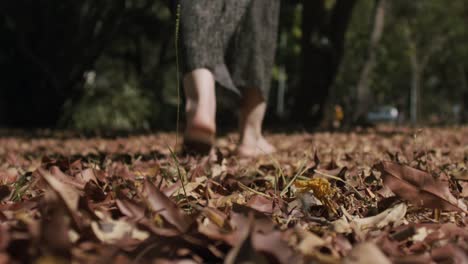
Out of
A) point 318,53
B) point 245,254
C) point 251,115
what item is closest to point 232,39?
point 251,115

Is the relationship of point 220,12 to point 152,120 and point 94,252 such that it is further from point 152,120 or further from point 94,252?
point 152,120

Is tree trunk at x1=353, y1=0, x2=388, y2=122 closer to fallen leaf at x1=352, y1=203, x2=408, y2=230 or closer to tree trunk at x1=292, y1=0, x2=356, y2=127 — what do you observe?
tree trunk at x1=292, y1=0, x2=356, y2=127

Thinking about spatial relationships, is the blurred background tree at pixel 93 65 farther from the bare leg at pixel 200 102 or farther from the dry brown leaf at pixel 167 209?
the dry brown leaf at pixel 167 209

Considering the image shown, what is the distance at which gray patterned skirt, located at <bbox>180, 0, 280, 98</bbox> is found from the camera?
3.57m

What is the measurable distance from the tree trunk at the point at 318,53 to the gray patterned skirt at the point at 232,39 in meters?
9.11

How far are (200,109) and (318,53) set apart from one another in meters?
10.1

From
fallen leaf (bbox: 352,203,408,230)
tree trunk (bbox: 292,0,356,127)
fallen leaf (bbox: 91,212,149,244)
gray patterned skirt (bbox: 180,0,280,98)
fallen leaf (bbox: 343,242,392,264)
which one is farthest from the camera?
tree trunk (bbox: 292,0,356,127)

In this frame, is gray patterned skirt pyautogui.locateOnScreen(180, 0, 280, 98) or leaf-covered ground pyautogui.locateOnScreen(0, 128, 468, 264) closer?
leaf-covered ground pyautogui.locateOnScreen(0, 128, 468, 264)

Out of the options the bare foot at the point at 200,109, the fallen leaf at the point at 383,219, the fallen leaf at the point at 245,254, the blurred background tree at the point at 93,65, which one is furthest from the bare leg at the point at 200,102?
the blurred background tree at the point at 93,65

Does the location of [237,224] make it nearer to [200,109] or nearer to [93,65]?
[200,109]

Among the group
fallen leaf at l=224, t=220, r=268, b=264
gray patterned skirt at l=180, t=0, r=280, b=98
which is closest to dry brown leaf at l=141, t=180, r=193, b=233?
fallen leaf at l=224, t=220, r=268, b=264

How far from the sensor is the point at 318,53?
1330cm

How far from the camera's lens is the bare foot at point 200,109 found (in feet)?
→ 11.2

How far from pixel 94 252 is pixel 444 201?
2.96ft
